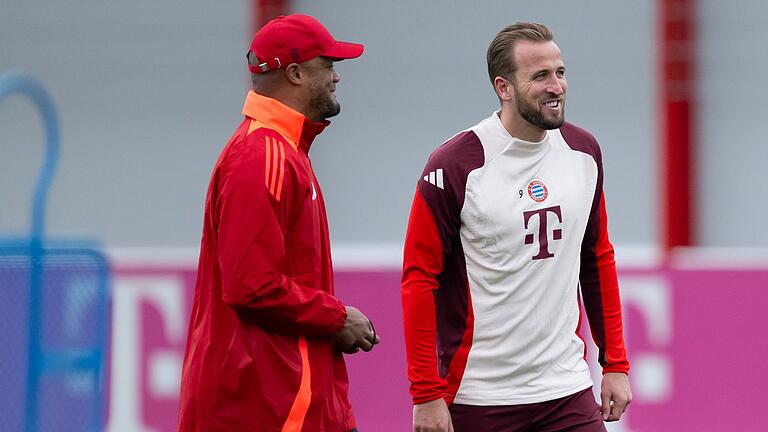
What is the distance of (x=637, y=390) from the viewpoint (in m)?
5.87

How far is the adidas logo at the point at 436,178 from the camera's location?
12.0ft

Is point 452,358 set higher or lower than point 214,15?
lower

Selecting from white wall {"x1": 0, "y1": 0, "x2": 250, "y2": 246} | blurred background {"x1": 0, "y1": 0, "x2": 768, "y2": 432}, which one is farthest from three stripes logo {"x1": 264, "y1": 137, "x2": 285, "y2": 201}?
white wall {"x1": 0, "y1": 0, "x2": 250, "y2": 246}

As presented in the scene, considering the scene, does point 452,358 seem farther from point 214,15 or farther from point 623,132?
point 214,15

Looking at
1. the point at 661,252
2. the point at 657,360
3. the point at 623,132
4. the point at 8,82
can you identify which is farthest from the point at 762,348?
the point at 8,82

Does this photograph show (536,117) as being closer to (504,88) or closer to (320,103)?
(504,88)

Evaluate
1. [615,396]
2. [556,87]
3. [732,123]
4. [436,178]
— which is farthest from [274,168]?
[732,123]

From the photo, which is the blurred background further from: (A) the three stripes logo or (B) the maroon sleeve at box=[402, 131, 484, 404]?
(A) the three stripes logo

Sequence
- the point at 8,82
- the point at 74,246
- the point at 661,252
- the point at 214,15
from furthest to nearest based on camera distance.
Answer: the point at 214,15, the point at 661,252, the point at 74,246, the point at 8,82

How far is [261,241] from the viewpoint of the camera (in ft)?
10.1

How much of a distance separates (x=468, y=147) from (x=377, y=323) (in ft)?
8.13

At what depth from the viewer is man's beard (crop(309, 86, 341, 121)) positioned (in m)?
3.38

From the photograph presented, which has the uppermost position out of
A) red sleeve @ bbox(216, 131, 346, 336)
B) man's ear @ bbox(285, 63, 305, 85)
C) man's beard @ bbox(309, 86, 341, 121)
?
man's ear @ bbox(285, 63, 305, 85)

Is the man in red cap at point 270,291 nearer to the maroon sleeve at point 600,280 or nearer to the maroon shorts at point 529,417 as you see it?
the maroon shorts at point 529,417
